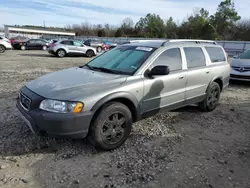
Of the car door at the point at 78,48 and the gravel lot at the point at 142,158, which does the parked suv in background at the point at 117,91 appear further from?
the car door at the point at 78,48

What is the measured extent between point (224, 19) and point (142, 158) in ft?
171

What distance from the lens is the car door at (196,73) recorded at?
4405 mm

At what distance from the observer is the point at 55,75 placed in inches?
151

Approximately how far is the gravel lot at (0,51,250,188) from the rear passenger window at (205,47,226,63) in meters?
1.55

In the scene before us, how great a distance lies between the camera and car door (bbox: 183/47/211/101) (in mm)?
4405

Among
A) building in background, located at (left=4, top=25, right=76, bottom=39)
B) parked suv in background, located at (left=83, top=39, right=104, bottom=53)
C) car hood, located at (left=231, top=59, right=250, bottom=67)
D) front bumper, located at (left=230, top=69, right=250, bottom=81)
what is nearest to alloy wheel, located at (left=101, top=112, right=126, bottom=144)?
front bumper, located at (left=230, top=69, right=250, bottom=81)

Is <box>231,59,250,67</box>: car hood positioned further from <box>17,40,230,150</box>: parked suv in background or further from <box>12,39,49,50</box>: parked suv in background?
<box>12,39,49,50</box>: parked suv in background

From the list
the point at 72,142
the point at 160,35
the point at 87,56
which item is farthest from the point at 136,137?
the point at 160,35

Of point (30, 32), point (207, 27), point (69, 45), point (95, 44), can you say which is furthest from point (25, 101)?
point (30, 32)

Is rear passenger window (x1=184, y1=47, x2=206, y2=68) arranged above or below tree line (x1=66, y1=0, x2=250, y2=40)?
below

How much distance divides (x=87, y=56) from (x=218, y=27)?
3836 centimetres

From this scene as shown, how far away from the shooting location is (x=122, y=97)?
3.28 metres

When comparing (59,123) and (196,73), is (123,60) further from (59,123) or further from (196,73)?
(59,123)

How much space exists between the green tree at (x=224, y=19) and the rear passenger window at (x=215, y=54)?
1753 inches
